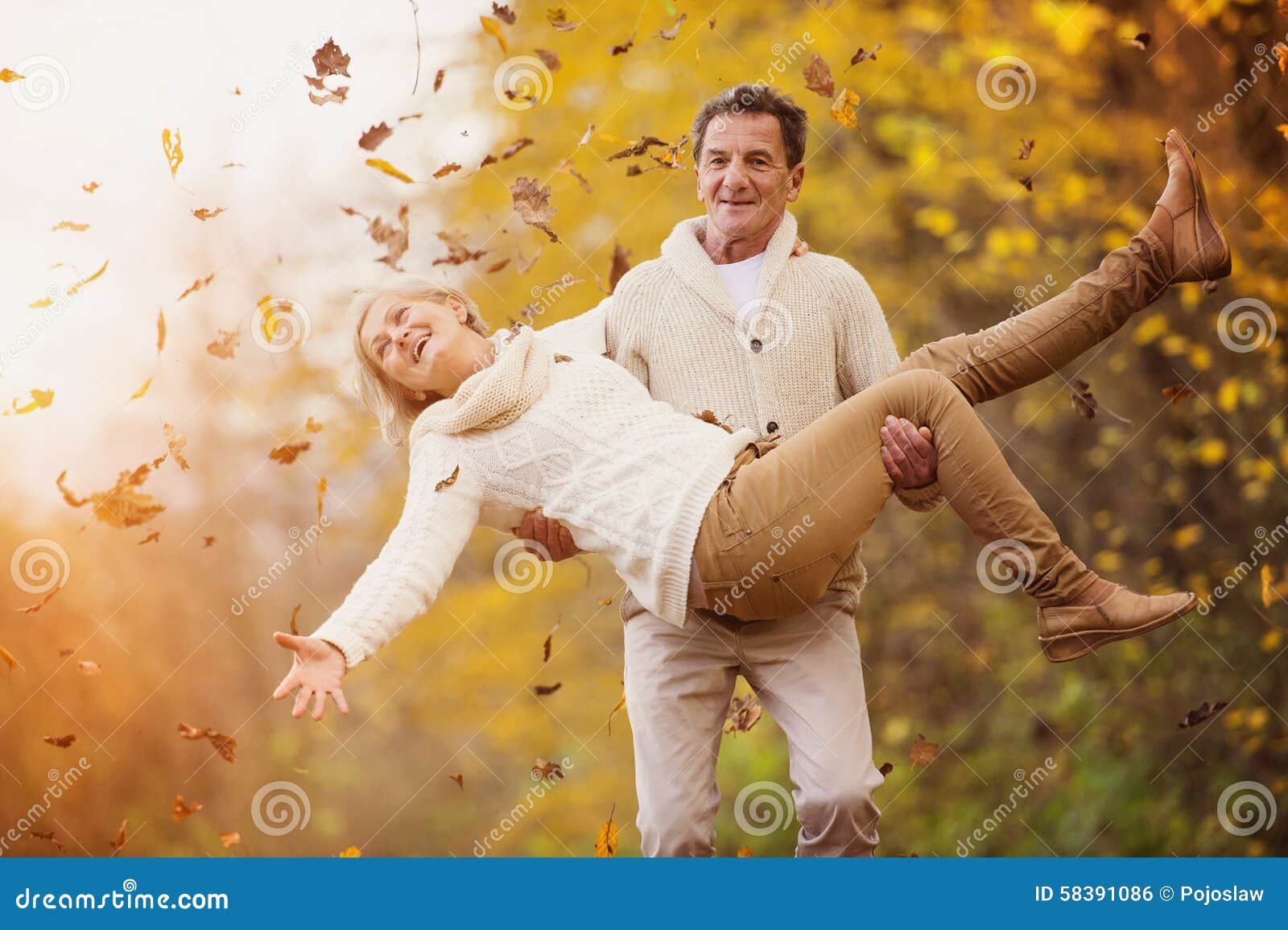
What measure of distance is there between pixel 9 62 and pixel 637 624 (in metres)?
3.25

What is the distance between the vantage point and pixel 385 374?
9.40 ft

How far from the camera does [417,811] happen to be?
5.67m

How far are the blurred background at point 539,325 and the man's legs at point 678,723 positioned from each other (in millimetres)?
1461

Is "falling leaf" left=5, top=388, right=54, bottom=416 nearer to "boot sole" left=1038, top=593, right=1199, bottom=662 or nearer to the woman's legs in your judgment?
the woman's legs

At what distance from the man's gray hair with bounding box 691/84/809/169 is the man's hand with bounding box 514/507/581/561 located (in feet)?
3.02

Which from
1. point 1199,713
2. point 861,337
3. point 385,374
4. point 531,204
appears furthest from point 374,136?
point 1199,713

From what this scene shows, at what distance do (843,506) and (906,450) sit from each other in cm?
18

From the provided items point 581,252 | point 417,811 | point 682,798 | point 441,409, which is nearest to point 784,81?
point 581,252

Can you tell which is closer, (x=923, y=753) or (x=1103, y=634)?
(x=1103, y=634)

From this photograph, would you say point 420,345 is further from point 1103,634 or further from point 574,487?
point 1103,634

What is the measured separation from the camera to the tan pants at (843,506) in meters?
2.50

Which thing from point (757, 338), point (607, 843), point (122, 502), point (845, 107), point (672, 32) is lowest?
→ point (607, 843)

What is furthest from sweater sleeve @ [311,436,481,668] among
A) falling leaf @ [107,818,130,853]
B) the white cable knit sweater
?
falling leaf @ [107,818,130,853]

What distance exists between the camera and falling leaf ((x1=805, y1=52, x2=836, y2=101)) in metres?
3.79
